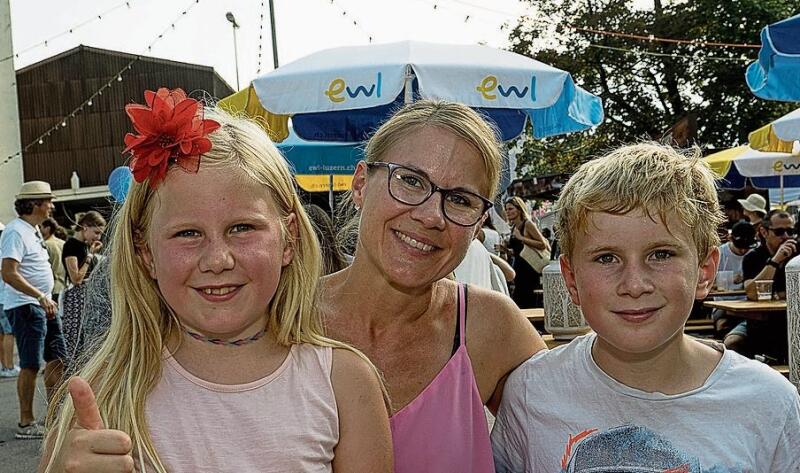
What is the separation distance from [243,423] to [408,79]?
3974 mm

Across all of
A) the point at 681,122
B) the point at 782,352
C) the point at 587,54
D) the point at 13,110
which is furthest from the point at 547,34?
the point at 782,352

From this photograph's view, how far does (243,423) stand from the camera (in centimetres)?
159

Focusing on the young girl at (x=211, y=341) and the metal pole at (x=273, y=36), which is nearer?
the young girl at (x=211, y=341)

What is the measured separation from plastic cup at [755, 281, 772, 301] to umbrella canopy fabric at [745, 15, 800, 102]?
168 centimetres

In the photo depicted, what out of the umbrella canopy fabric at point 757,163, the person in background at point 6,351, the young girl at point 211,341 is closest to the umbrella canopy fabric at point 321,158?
the person in background at point 6,351

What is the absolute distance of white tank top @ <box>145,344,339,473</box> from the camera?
1.55 meters

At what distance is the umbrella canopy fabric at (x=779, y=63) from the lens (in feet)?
13.6

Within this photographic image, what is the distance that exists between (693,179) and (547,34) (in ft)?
78.9

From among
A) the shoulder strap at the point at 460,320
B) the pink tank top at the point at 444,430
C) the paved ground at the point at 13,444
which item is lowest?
the paved ground at the point at 13,444

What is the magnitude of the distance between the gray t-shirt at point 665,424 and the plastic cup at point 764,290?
473 centimetres

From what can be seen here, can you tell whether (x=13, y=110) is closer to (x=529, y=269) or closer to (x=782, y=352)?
(x=529, y=269)

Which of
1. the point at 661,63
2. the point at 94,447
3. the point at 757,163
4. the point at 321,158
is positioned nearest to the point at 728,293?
the point at 757,163

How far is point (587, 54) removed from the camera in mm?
23656

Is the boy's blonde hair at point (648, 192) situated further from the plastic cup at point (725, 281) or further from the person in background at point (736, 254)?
the plastic cup at point (725, 281)
